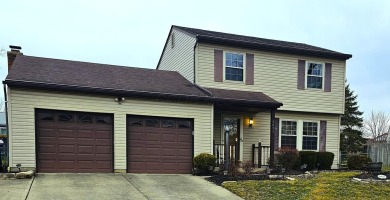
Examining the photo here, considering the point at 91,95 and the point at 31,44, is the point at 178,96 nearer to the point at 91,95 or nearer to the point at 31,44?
the point at 91,95

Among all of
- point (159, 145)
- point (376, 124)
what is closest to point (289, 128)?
point (159, 145)

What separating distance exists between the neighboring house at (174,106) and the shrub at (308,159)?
829 mm

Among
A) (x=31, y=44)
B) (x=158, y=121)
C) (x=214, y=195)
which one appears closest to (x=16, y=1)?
(x=158, y=121)

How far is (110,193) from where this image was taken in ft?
26.4

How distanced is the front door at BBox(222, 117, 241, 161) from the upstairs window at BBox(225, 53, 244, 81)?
5.94 ft

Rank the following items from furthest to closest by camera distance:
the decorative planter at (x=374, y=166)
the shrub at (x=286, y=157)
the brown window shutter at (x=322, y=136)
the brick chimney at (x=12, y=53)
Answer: the brown window shutter at (x=322, y=136)
the brick chimney at (x=12, y=53)
the shrub at (x=286, y=157)
the decorative planter at (x=374, y=166)

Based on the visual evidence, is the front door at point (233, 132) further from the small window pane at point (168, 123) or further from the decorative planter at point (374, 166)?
the decorative planter at point (374, 166)

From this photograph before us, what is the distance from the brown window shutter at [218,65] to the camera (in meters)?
14.0

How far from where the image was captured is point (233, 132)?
14.4 m

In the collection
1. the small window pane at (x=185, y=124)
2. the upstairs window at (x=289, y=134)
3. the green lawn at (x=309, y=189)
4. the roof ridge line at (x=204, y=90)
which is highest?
the roof ridge line at (x=204, y=90)

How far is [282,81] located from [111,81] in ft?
25.3

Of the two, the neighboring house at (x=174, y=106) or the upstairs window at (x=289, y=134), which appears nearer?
the neighboring house at (x=174, y=106)

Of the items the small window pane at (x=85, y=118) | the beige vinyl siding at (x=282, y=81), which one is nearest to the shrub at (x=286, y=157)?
the beige vinyl siding at (x=282, y=81)

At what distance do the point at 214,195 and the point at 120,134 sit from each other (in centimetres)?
428
